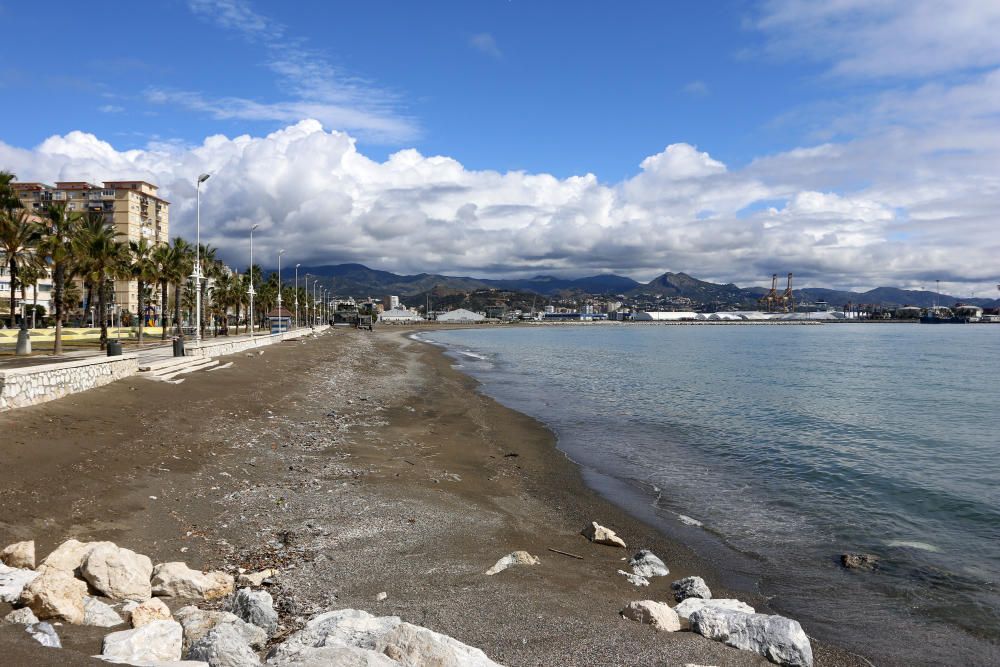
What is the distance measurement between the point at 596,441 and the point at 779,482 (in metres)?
7.11

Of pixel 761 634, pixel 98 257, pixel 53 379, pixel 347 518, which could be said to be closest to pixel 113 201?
pixel 98 257

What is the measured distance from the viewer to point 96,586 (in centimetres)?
696

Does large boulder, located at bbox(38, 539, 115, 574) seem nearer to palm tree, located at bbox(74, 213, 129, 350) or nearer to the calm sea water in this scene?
the calm sea water

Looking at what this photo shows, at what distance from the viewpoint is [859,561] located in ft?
37.9

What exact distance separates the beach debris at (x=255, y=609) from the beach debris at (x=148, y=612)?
661 mm

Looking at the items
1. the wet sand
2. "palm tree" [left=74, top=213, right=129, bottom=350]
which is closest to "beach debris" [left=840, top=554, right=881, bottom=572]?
the wet sand

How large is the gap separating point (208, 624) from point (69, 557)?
228cm

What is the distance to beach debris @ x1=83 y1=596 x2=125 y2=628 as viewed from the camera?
6328mm

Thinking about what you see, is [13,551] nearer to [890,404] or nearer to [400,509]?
[400,509]

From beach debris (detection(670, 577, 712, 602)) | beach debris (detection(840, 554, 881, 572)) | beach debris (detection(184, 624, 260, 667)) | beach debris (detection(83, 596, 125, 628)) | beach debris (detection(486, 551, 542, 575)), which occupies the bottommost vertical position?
beach debris (detection(840, 554, 881, 572))

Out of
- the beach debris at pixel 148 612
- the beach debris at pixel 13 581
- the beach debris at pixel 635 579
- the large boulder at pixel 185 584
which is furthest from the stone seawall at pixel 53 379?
the beach debris at pixel 635 579

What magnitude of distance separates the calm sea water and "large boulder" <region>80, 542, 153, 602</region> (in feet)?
29.4

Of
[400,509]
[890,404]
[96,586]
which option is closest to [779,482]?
[400,509]

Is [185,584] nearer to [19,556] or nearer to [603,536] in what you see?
[19,556]
